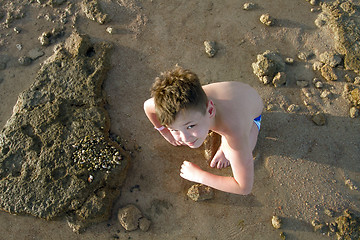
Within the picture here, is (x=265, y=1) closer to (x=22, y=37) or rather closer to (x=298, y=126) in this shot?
(x=298, y=126)

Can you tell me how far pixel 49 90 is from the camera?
3520 millimetres

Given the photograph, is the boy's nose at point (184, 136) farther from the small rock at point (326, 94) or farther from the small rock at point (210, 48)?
the small rock at point (326, 94)

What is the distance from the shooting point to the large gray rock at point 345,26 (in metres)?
3.56

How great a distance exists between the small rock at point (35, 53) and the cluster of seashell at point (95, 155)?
152 cm

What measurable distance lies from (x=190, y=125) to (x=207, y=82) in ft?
5.14

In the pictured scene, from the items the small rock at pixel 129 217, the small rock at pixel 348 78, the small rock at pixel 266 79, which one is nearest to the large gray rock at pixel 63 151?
the small rock at pixel 129 217

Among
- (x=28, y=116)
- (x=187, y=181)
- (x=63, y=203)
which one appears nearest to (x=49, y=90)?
(x=28, y=116)

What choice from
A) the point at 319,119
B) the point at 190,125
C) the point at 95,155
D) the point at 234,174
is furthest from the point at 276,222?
the point at 95,155

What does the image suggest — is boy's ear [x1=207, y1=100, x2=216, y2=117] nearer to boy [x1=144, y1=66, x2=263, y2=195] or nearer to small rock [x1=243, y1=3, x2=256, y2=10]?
boy [x1=144, y1=66, x2=263, y2=195]

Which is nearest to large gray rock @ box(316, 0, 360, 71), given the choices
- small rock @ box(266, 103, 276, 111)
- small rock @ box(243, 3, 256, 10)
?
small rock @ box(243, 3, 256, 10)

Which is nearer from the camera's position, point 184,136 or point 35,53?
point 184,136

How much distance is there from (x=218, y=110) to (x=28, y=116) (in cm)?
227

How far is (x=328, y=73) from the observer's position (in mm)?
3523

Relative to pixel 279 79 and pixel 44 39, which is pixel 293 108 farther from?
pixel 44 39
